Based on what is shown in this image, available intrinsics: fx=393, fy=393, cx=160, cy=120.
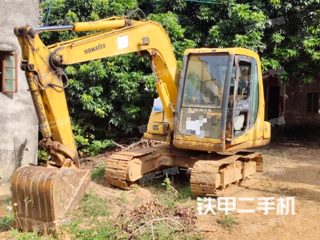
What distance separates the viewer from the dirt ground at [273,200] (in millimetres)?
5328

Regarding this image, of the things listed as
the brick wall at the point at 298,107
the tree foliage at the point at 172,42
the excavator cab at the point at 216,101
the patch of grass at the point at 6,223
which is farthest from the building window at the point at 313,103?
the patch of grass at the point at 6,223

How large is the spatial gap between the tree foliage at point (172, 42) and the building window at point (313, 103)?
3.98 meters

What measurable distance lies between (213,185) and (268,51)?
6.92m

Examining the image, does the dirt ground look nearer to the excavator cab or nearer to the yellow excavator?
the yellow excavator

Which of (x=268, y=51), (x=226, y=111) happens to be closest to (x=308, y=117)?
(x=268, y=51)

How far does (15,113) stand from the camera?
32.3 ft

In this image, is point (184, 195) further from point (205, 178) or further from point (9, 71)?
point (9, 71)

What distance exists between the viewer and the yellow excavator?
4.97 meters

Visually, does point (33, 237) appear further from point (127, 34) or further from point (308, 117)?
point (308, 117)

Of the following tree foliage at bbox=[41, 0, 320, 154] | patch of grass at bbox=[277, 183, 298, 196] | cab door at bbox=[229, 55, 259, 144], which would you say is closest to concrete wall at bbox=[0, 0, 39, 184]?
tree foliage at bbox=[41, 0, 320, 154]

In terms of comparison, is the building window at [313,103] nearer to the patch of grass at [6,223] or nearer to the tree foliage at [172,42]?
the tree foliage at [172,42]

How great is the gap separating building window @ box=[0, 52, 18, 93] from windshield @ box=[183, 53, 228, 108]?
4.91 m

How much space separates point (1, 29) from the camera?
31.1ft

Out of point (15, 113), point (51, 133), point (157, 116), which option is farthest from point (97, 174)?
point (51, 133)
